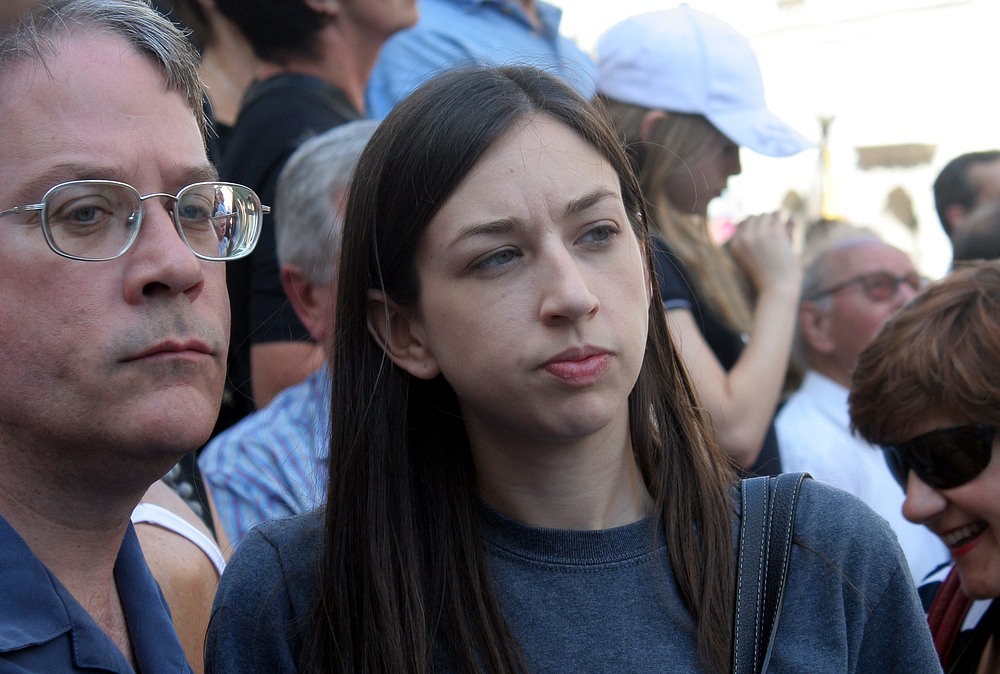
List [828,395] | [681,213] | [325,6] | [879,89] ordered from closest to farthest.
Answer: [681,213]
[325,6]
[828,395]
[879,89]

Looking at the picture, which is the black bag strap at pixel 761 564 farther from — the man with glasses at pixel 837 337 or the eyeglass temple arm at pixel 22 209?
the man with glasses at pixel 837 337

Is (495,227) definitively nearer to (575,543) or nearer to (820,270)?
(575,543)

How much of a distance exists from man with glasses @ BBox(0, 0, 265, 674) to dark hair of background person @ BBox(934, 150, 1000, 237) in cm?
439

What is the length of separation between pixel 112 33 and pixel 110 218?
0.32 m

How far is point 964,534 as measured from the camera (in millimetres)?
2021

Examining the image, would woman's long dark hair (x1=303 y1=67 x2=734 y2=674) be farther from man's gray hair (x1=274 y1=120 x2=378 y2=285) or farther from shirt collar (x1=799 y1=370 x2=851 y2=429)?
shirt collar (x1=799 y1=370 x2=851 y2=429)

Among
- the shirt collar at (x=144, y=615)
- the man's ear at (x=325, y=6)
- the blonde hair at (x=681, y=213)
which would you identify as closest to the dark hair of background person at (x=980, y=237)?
the blonde hair at (x=681, y=213)

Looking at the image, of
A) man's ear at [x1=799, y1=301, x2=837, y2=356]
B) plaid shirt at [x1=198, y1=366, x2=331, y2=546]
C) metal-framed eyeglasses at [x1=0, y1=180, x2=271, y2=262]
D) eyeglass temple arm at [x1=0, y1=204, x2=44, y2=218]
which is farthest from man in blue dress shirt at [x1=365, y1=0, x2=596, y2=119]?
eyeglass temple arm at [x1=0, y1=204, x2=44, y2=218]

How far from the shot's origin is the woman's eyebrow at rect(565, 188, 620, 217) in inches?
61.4

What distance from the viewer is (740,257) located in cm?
322

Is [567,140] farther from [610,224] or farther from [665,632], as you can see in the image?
[665,632]

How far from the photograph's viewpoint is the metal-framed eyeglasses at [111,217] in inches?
47.9

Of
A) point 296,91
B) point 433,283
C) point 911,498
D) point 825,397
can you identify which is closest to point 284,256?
point 296,91

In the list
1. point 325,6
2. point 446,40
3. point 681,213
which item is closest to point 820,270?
point 681,213
